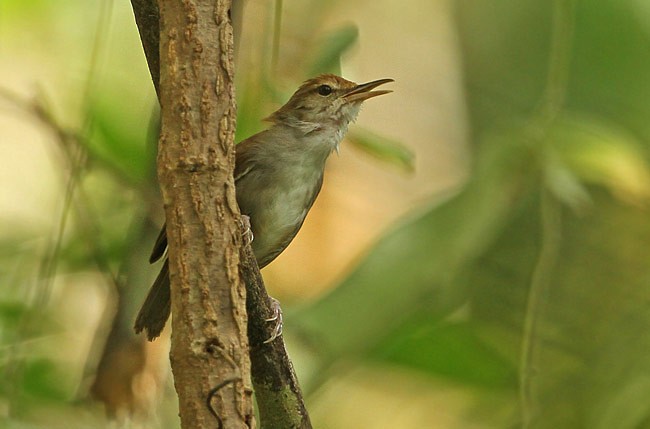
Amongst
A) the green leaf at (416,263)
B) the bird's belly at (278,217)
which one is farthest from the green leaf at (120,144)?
the green leaf at (416,263)

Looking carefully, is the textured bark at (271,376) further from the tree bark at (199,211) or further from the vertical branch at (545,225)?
the vertical branch at (545,225)

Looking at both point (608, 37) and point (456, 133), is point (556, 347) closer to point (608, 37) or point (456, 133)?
point (608, 37)

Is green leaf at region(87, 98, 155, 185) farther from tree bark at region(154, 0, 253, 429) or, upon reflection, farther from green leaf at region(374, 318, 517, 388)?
tree bark at region(154, 0, 253, 429)

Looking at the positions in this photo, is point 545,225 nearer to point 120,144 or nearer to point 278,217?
point 278,217

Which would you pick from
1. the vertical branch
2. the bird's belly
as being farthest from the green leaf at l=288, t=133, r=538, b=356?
the bird's belly

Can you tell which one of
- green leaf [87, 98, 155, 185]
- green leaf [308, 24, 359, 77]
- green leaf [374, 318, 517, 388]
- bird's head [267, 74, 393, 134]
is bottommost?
green leaf [374, 318, 517, 388]

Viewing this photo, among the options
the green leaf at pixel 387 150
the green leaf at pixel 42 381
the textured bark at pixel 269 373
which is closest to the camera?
the textured bark at pixel 269 373

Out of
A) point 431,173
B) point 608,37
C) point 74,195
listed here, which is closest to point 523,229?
point 608,37
